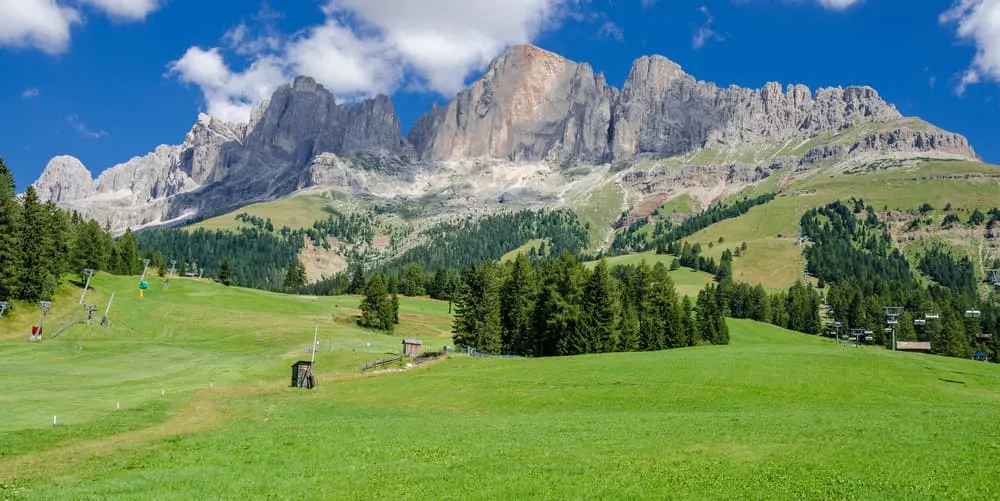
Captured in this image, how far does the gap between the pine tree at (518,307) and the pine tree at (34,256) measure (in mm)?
62802

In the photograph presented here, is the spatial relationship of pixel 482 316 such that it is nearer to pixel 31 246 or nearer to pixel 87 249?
pixel 31 246

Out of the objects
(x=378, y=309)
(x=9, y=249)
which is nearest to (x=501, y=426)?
(x=9, y=249)

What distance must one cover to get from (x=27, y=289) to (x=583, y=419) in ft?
280

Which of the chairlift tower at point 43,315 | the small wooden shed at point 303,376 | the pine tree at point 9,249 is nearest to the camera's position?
the small wooden shed at point 303,376

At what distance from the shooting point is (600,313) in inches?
3317

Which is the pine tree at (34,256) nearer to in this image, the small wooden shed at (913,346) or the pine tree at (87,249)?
the pine tree at (87,249)

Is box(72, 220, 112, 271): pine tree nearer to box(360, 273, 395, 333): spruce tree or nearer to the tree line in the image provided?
the tree line

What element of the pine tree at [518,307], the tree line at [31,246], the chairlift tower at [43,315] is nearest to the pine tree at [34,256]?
the tree line at [31,246]

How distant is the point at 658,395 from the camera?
4638 cm

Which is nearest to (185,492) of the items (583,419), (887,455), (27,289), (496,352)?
(583,419)

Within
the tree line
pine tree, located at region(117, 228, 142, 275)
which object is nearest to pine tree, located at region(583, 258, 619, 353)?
the tree line

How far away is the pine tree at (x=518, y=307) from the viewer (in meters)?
89.2

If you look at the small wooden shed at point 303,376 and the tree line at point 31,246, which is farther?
the tree line at point 31,246

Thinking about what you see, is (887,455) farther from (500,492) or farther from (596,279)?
(596,279)
